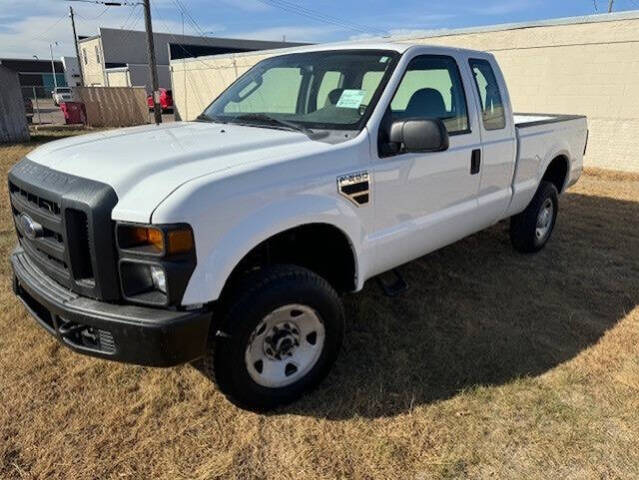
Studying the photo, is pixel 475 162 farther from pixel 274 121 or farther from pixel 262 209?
pixel 262 209

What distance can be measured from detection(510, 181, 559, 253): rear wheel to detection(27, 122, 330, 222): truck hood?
3.09 meters

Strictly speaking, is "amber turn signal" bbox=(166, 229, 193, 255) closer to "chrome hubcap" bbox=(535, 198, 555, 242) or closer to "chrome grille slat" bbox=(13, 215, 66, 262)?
"chrome grille slat" bbox=(13, 215, 66, 262)

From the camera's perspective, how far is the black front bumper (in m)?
2.31

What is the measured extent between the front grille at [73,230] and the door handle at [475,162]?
263cm

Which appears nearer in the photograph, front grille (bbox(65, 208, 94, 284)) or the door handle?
front grille (bbox(65, 208, 94, 284))

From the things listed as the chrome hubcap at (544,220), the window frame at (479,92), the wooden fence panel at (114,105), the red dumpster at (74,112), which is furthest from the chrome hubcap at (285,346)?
the red dumpster at (74,112)

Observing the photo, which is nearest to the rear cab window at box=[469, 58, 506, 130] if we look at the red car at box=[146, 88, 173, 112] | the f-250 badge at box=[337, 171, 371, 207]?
the f-250 badge at box=[337, 171, 371, 207]

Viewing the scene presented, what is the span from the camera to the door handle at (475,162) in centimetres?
394

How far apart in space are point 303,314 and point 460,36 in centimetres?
1130

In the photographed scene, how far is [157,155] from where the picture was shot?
266 cm

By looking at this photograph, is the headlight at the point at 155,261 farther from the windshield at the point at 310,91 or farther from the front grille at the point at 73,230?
the windshield at the point at 310,91

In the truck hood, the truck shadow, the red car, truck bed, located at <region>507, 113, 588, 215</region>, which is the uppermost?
the truck hood

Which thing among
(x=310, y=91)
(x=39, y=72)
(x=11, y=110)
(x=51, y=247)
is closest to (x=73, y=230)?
(x=51, y=247)

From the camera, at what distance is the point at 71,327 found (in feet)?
8.38
